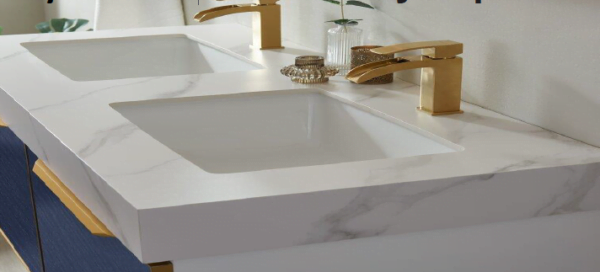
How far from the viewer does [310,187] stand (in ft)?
3.20

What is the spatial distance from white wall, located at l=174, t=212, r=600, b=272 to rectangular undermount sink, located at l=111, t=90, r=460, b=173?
356 millimetres

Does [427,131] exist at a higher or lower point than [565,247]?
higher

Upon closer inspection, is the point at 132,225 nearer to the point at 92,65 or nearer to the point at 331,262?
the point at 331,262

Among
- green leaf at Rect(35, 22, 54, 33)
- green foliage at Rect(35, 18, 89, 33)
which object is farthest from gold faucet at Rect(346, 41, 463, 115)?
green leaf at Rect(35, 22, 54, 33)

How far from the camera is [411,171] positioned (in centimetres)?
104

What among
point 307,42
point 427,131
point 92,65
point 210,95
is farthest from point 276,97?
point 92,65

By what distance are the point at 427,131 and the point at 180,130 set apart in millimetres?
449

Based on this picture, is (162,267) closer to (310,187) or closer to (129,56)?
(310,187)

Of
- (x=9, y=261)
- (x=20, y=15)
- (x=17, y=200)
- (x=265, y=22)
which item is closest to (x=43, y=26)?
(x=20, y=15)

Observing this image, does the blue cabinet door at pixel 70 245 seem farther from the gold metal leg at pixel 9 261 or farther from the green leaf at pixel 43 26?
the green leaf at pixel 43 26

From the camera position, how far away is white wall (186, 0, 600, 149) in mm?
1157

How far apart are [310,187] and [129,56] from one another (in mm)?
1237

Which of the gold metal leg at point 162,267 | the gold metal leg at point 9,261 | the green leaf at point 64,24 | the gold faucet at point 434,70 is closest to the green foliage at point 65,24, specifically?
the green leaf at point 64,24

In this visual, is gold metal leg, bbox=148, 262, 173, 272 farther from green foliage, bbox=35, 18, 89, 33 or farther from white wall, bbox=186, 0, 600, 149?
green foliage, bbox=35, 18, 89, 33
